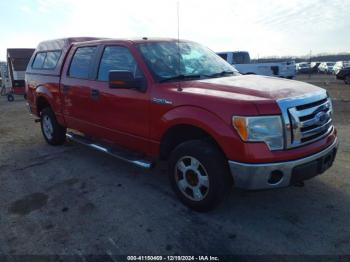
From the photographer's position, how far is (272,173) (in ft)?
10.3

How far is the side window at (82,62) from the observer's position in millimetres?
5078

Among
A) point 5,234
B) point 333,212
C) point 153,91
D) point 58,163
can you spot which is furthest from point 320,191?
point 58,163

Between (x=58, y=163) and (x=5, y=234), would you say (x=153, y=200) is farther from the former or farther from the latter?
(x=58, y=163)

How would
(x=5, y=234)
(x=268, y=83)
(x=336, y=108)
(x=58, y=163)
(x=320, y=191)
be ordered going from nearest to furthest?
(x=5, y=234)
(x=268, y=83)
(x=320, y=191)
(x=58, y=163)
(x=336, y=108)

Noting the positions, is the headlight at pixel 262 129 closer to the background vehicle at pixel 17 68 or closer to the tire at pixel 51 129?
the tire at pixel 51 129

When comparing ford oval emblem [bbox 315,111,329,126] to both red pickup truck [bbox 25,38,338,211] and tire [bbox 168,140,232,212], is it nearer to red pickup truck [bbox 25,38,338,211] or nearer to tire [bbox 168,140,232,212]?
red pickup truck [bbox 25,38,338,211]

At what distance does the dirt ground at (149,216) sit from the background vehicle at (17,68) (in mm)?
14076

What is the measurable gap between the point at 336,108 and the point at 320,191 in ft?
22.4

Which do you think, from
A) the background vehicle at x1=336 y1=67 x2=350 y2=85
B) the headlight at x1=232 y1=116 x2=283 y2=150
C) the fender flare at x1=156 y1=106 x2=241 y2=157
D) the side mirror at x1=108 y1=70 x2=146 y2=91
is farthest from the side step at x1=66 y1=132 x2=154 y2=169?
the background vehicle at x1=336 y1=67 x2=350 y2=85

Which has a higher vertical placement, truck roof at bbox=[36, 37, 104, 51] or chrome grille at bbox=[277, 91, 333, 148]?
truck roof at bbox=[36, 37, 104, 51]

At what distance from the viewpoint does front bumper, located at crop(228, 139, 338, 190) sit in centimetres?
312

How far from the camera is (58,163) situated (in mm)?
5598

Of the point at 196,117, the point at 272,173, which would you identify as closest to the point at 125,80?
the point at 196,117

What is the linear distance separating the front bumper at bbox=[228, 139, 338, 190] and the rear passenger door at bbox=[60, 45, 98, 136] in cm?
262
